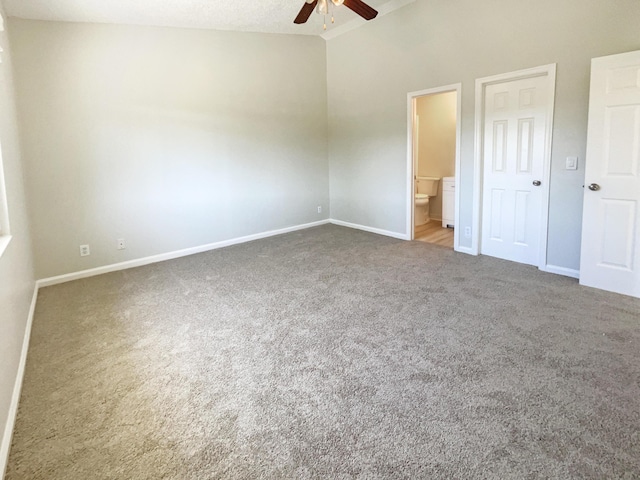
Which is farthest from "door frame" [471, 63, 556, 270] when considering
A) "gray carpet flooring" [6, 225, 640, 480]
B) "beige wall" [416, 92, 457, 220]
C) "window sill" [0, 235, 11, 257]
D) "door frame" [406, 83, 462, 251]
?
"window sill" [0, 235, 11, 257]

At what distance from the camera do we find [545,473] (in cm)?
153

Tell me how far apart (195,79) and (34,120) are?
1.85 metres

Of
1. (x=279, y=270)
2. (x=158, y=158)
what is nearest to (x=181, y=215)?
(x=158, y=158)

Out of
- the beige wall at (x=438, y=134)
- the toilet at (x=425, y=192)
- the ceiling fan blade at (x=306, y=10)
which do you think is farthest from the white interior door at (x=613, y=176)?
the beige wall at (x=438, y=134)

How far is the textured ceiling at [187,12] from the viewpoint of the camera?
367cm

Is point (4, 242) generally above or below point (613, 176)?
below

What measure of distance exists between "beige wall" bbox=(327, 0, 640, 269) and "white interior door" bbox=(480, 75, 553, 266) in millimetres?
148

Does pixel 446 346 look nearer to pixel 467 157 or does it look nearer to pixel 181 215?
pixel 467 157

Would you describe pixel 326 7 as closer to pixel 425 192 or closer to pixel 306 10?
pixel 306 10

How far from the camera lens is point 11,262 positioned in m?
2.45

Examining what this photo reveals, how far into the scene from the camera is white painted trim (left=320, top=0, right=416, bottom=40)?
4879 millimetres

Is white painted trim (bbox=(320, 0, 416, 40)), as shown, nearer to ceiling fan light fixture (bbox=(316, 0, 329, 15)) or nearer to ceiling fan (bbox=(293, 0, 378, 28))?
ceiling fan (bbox=(293, 0, 378, 28))

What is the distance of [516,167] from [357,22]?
3.10 meters

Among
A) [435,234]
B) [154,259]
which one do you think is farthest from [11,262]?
[435,234]
